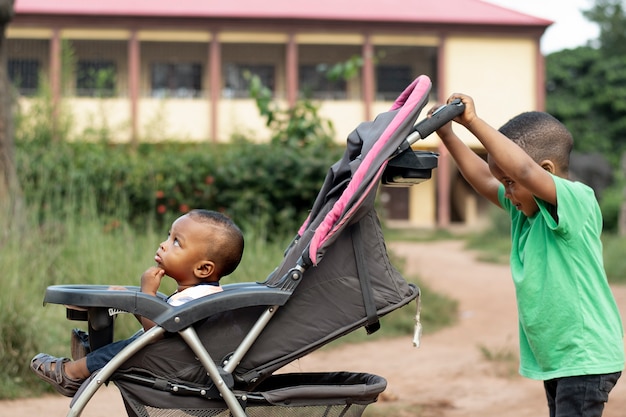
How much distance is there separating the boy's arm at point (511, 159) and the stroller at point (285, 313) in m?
0.07

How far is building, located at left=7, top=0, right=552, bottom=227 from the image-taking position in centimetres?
2302

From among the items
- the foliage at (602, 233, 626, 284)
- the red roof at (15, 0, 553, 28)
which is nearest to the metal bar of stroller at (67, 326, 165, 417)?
the foliage at (602, 233, 626, 284)

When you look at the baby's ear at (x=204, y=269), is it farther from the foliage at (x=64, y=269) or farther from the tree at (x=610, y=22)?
the tree at (x=610, y=22)

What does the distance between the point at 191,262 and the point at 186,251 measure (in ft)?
0.14

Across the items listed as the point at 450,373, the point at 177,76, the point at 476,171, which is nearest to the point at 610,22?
the point at 177,76

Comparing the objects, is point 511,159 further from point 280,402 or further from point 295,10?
point 295,10

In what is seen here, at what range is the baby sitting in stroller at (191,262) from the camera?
3.13 meters

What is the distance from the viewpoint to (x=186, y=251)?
10.6 ft

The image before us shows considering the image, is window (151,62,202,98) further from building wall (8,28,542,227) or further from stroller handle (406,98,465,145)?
stroller handle (406,98,465,145)

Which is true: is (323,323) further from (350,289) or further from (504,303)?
(504,303)

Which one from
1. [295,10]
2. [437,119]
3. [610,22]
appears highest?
[610,22]

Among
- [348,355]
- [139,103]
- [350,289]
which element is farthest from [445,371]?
[139,103]

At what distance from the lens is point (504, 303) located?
1017cm

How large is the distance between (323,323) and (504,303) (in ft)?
24.4
